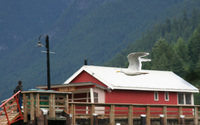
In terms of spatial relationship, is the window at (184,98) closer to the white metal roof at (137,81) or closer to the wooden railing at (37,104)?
the white metal roof at (137,81)

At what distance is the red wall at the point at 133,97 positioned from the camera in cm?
3728

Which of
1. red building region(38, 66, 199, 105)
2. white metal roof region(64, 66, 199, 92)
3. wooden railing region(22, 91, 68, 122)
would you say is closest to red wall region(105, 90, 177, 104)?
red building region(38, 66, 199, 105)

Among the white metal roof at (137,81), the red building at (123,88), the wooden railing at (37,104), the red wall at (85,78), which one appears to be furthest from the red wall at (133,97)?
the wooden railing at (37,104)

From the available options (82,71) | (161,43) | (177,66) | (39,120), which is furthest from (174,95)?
(161,43)

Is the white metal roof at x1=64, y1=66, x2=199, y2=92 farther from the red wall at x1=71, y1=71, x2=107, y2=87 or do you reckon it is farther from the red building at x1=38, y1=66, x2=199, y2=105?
the red wall at x1=71, y1=71, x2=107, y2=87

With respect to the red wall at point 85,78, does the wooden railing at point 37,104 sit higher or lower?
lower

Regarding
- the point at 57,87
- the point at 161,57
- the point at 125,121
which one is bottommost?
the point at 125,121

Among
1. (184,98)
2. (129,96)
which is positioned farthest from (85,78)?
(184,98)

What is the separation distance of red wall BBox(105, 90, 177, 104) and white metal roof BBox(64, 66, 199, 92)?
0.57m

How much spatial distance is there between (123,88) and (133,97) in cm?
164

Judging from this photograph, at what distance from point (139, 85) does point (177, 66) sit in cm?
7337

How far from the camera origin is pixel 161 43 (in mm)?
126062

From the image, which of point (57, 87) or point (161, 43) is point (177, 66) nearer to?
point (161, 43)

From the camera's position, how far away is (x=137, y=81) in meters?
39.6
